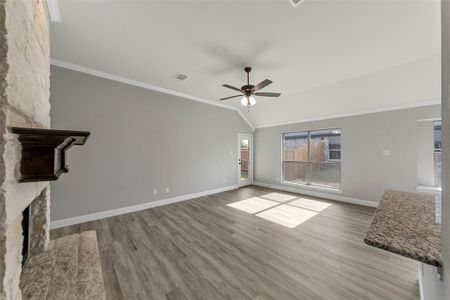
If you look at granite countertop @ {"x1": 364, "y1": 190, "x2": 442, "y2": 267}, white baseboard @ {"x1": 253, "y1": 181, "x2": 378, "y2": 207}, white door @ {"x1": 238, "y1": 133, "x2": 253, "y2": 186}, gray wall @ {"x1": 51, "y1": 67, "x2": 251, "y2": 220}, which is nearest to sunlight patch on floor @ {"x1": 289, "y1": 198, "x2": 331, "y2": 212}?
white baseboard @ {"x1": 253, "y1": 181, "x2": 378, "y2": 207}

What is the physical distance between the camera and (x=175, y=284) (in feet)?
6.04

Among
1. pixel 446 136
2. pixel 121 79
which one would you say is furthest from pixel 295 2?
pixel 121 79

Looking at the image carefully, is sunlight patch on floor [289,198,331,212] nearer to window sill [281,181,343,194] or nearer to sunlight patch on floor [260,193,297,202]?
sunlight patch on floor [260,193,297,202]

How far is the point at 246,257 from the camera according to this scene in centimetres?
228

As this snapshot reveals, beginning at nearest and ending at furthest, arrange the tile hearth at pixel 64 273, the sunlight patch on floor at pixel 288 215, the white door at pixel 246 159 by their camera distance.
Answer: the tile hearth at pixel 64 273 → the sunlight patch on floor at pixel 288 215 → the white door at pixel 246 159

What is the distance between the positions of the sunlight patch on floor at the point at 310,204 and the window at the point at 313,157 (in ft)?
3.17

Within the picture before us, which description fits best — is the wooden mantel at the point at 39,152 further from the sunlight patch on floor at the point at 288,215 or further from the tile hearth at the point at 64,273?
the sunlight patch on floor at the point at 288,215

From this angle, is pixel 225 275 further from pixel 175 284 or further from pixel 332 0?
pixel 332 0

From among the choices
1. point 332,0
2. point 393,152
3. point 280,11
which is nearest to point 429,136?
point 393,152

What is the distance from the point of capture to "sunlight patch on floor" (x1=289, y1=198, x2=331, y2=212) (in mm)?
4184

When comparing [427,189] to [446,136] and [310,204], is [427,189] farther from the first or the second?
[446,136]

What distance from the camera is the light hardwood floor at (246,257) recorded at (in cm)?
176

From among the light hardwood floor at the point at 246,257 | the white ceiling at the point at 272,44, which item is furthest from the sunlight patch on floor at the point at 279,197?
the white ceiling at the point at 272,44

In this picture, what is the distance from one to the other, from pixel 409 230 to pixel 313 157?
204 inches
